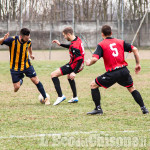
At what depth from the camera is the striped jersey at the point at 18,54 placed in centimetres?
758

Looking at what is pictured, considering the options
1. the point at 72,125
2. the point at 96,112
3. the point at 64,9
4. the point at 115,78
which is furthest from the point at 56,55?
the point at 72,125

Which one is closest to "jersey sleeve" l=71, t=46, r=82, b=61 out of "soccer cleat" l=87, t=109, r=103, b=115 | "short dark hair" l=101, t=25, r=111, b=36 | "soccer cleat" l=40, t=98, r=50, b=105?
"soccer cleat" l=40, t=98, r=50, b=105

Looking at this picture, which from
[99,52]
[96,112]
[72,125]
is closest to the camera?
[72,125]

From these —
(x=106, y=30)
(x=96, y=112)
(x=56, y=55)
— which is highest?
(x=106, y=30)

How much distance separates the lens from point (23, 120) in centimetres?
583

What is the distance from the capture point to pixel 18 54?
302 inches

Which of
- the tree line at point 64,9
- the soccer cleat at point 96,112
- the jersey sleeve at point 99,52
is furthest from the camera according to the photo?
the tree line at point 64,9

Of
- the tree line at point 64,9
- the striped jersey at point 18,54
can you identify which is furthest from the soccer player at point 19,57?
the tree line at point 64,9

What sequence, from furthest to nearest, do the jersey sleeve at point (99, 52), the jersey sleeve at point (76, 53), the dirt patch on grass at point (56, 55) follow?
the dirt patch on grass at point (56, 55) → the jersey sleeve at point (76, 53) → the jersey sleeve at point (99, 52)

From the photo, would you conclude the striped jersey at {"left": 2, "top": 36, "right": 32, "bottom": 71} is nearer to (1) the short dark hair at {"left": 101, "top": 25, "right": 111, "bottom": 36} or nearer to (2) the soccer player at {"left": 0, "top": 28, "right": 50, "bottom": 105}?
(2) the soccer player at {"left": 0, "top": 28, "right": 50, "bottom": 105}

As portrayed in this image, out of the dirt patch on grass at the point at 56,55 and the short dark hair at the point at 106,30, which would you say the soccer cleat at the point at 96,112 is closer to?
the short dark hair at the point at 106,30

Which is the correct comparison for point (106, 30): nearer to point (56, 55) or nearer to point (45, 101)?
point (45, 101)

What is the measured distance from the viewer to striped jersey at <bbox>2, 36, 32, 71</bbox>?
7578 mm

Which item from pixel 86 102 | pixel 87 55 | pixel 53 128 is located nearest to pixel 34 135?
pixel 53 128
